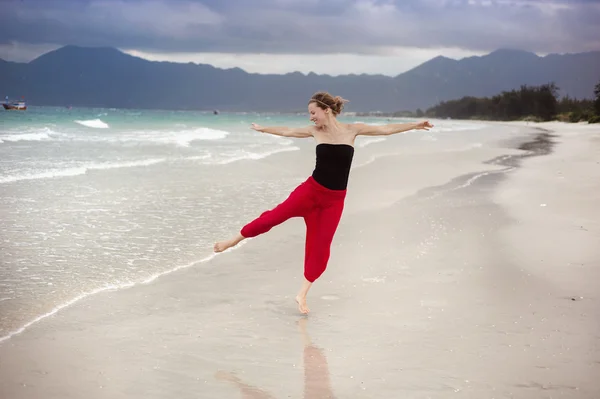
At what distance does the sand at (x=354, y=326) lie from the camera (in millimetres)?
4469

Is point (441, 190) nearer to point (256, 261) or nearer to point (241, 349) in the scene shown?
point (256, 261)

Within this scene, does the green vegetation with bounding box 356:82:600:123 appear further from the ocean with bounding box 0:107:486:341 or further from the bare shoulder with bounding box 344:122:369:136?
the bare shoulder with bounding box 344:122:369:136

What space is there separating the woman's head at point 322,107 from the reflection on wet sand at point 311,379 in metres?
2.06

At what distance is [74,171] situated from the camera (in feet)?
64.2

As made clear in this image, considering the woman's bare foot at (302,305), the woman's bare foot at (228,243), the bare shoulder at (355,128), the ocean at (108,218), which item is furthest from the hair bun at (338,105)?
the ocean at (108,218)

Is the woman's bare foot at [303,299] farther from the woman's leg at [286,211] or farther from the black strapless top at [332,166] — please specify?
the black strapless top at [332,166]

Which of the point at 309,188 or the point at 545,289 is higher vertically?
the point at 309,188

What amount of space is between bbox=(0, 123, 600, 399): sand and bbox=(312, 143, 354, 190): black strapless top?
1173mm

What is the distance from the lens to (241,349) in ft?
16.8

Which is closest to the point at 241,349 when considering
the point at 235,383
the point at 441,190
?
the point at 235,383

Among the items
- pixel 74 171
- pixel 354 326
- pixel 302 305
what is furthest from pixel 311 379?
pixel 74 171

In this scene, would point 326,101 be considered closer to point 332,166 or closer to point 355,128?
point 355,128

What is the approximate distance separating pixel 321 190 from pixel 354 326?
48.5 inches

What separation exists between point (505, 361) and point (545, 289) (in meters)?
2.16
